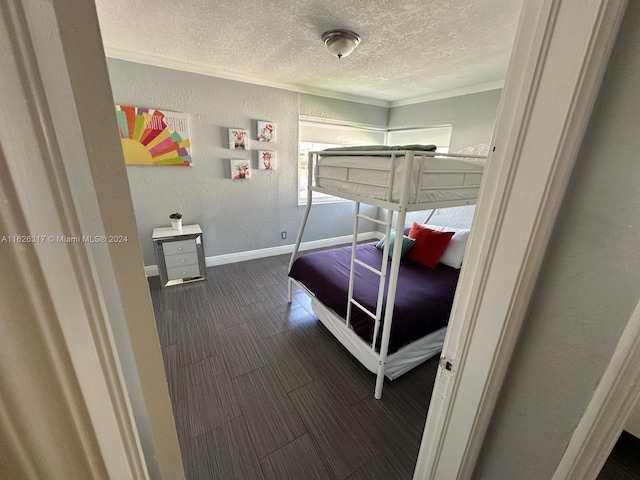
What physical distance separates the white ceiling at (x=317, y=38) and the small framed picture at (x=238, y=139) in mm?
597

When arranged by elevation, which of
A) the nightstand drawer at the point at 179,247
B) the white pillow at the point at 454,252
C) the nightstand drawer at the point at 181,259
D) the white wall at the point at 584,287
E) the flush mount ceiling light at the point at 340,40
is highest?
the flush mount ceiling light at the point at 340,40

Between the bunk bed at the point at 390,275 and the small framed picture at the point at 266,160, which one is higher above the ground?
the small framed picture at the point at 266,160

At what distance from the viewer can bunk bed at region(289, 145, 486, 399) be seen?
1432 millimetres

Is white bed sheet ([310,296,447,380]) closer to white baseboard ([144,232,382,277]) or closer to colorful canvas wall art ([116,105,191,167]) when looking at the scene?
white baseboard ([144,232,382,277])

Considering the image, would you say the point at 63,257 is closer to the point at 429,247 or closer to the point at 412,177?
the point at 412,177

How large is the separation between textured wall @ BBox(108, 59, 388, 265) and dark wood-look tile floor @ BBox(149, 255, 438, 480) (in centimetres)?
121

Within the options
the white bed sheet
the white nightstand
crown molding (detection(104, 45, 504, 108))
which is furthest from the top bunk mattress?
the white nightstand

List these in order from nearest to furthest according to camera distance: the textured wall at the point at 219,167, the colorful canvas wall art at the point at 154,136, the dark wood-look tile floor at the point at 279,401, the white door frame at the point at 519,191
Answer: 1. the white door frame at the point at 519,191
2. the dark wood-look tile floor at the point at 279,401
3. the colorful canvas wall art at the point at 154,136
4. the textured wall at the point at 219,167

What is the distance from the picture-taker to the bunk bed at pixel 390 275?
56.4 inches

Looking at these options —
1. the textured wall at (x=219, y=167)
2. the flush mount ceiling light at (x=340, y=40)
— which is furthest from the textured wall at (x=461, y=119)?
the flush mount ceiling light at (x=340, y=40)

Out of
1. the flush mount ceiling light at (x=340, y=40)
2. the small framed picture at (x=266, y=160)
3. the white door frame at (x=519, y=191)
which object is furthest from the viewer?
the small framed picture at (x=266, y=160)

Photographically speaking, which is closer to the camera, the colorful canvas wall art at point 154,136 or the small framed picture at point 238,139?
the colorful canvas wall art at point 154,136

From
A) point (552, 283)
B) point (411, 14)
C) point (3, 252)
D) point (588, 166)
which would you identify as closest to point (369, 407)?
point (552, 283)

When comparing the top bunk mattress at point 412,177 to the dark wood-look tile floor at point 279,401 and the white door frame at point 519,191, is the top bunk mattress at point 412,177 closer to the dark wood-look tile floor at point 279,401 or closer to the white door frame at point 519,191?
the white door frame at point 519,191
